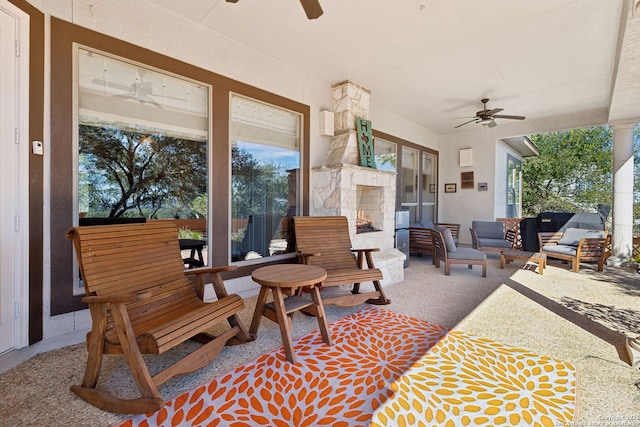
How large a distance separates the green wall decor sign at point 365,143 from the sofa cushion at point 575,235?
426cm

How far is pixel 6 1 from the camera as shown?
2.03 metres

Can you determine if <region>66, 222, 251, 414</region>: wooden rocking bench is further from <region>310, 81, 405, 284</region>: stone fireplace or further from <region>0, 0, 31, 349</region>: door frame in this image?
<region>310, 81, 405, 284</region>: stone fireplace

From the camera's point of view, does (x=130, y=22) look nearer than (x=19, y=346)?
No

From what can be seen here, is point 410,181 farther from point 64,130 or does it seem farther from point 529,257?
point 64,130

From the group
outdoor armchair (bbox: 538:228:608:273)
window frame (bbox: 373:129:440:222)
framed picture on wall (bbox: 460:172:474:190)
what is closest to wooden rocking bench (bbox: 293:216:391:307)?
window frame (bbox: 373:129:440:222)

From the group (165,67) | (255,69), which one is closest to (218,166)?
(165,67)

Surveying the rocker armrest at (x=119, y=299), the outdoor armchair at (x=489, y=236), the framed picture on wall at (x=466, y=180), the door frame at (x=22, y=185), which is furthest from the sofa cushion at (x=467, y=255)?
the door frame at (x=22, y=185)

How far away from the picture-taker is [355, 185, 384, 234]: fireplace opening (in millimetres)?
4855

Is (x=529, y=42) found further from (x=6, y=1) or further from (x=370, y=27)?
(x=6, y=1)

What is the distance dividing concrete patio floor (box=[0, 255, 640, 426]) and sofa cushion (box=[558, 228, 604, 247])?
0.81 metres

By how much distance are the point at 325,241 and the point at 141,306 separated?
2037 millimetres

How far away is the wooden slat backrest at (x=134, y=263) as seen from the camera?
1885 mm

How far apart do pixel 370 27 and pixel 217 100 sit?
198 centimetres

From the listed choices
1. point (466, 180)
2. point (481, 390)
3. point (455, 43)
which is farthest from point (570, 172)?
point (481, 390)
